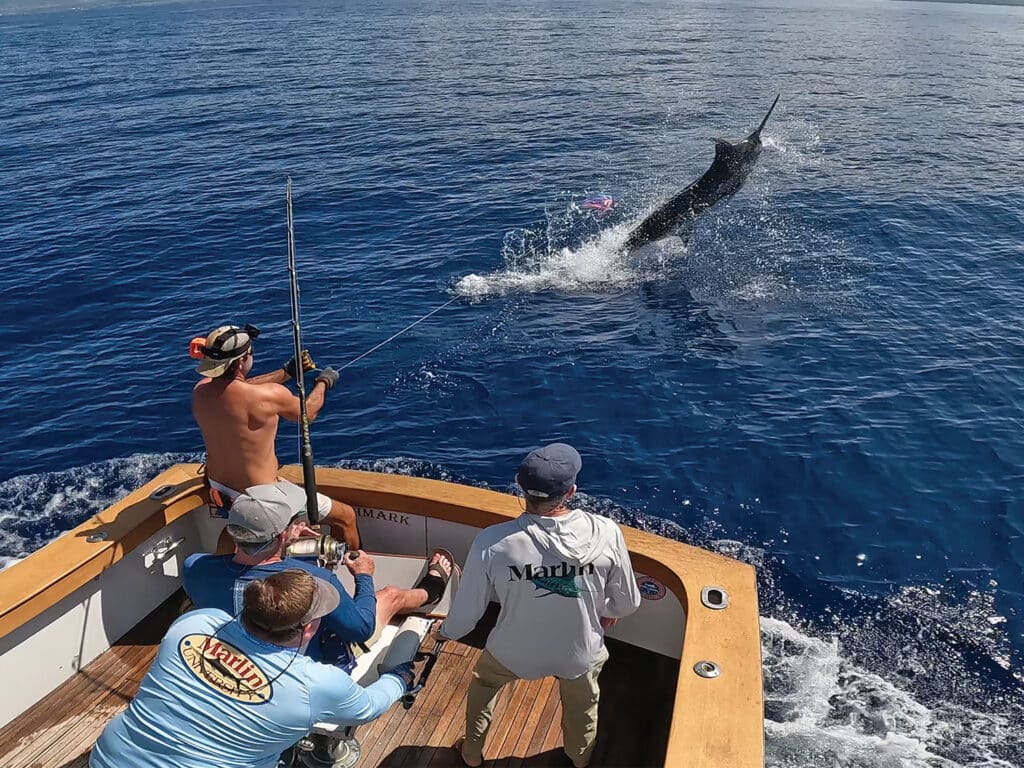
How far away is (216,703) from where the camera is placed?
9.23 ft

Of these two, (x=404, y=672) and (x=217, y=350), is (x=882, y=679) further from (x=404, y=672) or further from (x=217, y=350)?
(x=217, y=350)

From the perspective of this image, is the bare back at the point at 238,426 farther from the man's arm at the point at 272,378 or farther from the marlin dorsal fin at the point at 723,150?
the marlin dorsal fin at the point at 723,150

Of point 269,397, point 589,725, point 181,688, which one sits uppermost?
point 181,688

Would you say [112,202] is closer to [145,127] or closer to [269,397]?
[145,127]

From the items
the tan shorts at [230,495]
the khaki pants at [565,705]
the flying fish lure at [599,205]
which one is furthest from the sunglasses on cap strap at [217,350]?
the flying fish lure at [599,205]

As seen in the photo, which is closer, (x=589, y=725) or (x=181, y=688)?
(x=181, y=688)

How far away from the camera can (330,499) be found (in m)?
5.50

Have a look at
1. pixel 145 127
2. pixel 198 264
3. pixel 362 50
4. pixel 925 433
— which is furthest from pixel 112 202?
pixel 362 50

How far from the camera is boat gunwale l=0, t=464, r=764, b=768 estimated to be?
3.72 metres

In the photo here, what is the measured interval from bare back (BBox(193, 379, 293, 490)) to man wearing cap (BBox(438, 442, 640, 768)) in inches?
82.3

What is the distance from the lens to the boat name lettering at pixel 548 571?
345cm

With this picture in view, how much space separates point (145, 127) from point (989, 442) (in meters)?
26.1

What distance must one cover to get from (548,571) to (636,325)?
989 centimetres

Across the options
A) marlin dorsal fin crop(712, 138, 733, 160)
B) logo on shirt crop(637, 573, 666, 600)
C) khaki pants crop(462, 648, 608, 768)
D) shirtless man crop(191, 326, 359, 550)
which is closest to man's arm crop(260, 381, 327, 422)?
shirtless man crop(191, 326, 359, 550)
